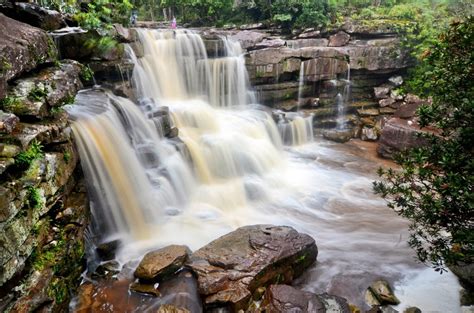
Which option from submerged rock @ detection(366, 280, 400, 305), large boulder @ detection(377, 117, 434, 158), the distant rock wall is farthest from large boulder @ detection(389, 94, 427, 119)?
submerged rock @ detection(366, 280, 400, 305)

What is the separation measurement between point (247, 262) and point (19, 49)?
5.56 meters

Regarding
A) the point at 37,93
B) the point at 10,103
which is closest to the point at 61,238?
the point at 10,103

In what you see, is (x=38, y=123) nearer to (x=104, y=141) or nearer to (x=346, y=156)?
(x=104, y=141)

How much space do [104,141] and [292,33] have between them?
13272 mm

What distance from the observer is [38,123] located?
5352 millimetres

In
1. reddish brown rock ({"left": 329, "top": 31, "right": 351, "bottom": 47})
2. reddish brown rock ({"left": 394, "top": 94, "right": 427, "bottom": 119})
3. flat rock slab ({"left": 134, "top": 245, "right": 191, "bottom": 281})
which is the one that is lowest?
flat rock slab ({"left": 134, "top": 245, "right": 191, "bottom": 281})

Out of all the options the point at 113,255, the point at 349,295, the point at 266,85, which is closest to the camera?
the point at 349,295

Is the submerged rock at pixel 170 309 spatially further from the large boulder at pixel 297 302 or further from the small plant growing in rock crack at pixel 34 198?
the small plant growing in rock crack at pixel 34 198

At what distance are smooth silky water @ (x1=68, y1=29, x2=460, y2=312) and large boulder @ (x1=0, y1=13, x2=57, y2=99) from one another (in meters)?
1.47

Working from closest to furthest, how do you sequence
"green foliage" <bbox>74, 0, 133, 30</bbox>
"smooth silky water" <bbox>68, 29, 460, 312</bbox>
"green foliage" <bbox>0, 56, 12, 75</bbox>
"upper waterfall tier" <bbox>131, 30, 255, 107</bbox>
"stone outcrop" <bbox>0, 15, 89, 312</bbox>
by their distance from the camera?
"stone outcrop" <bbox>0, 15, 89, 312</bbox>, "green foliage" <bbox>0, 56, 12, 75</bbox>, "smooth silky water" <bbox>68, 29, 460, 312</bbox>, "green foliage" <bbox>74, 0, 133, 30</bbox>, "upper waterfall tier" <bbox>131, 30, 255, 107</bbox>

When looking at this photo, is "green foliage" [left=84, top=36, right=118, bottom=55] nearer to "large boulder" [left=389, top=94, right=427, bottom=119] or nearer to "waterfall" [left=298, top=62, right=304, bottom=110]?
"waterfall" [left=298, top=62, right=304, bottom=110]

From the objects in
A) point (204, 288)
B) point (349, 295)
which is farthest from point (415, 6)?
point (204, 288)

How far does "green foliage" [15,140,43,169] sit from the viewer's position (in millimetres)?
4414

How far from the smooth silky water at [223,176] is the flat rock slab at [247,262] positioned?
0.52m
